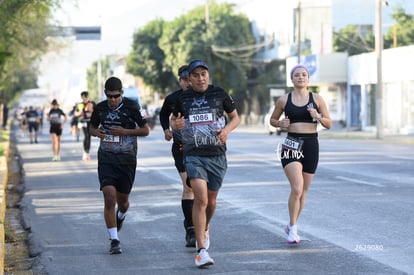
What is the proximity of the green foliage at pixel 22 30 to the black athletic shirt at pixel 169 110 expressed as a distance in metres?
9.14

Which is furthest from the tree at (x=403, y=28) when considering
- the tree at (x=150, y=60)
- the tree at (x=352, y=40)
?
the tree at (x=150, y=60)

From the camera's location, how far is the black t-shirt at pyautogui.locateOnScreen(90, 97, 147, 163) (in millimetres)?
10070

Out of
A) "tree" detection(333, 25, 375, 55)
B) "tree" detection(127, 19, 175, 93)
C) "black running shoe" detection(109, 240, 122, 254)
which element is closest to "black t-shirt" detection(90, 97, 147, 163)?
"black running shoe" detection(109, 240, 122, 254)

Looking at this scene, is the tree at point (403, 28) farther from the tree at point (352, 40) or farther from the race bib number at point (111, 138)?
the race bib number at point (111, 138)

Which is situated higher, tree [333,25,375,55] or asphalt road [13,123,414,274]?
tree [333,25,375,55]

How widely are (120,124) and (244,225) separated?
2.53 m

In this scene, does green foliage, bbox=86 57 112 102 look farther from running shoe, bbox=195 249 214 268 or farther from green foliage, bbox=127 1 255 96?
running shoe, bbox=195 249 214 268

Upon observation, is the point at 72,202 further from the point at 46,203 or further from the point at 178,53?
the point at 178,53

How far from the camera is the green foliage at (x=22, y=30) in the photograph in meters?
25.6

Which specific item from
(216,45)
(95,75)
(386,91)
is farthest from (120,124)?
(95,75)

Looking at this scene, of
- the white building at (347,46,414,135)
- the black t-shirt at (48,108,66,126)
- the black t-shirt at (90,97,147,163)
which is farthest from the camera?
the white building at (347,46,414,135)

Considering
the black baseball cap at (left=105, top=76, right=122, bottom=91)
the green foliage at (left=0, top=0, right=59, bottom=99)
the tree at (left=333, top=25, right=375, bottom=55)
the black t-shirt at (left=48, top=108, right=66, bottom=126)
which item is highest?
the tree at (left=333, top=25, right=375, bottom=55)

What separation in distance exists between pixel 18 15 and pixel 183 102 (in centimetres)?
2091

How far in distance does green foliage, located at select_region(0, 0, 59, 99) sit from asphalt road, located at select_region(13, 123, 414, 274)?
15.9 feet
